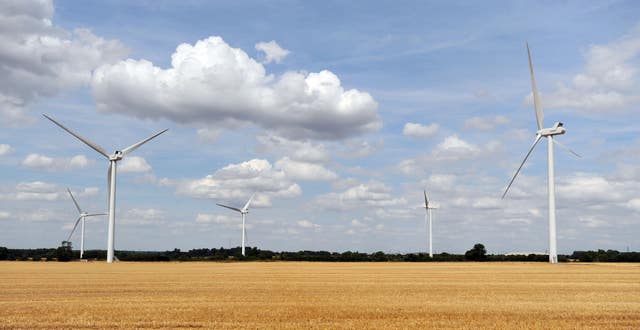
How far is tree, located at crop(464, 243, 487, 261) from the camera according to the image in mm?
150875

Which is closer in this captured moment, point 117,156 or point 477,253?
point 117,156

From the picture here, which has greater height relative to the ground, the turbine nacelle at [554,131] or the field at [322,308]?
the turbine nacelle at [554,131]

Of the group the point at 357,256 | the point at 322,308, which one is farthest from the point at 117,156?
the point at 322,308

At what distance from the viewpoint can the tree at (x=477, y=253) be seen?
495 feet

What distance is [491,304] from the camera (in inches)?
1298

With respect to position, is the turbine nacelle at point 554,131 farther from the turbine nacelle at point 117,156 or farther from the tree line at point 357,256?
the turbine nacelle at point 117,156

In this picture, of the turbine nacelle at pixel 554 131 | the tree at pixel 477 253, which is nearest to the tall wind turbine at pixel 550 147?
the turbine nacelle at pixel 554 131

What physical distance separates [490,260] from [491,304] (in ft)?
395

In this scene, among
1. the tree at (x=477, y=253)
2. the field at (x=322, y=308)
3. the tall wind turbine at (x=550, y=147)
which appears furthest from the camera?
the tree at (x=477, y=253)

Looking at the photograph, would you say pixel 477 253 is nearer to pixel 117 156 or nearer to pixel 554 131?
pixel 554 131

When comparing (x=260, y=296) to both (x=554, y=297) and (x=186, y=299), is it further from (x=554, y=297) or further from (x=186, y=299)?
(x=554, y=297)

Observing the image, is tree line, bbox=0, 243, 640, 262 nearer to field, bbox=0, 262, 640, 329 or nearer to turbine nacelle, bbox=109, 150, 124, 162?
turbine nacelle, bbox=109, 150, 124, 162

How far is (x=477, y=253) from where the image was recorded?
151625mm

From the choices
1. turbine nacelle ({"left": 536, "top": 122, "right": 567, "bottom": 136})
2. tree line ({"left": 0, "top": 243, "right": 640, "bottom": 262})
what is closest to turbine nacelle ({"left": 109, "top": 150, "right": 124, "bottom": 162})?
tree line ({"left": 0, "top": 243, "right": 640, "bottom": 262})
